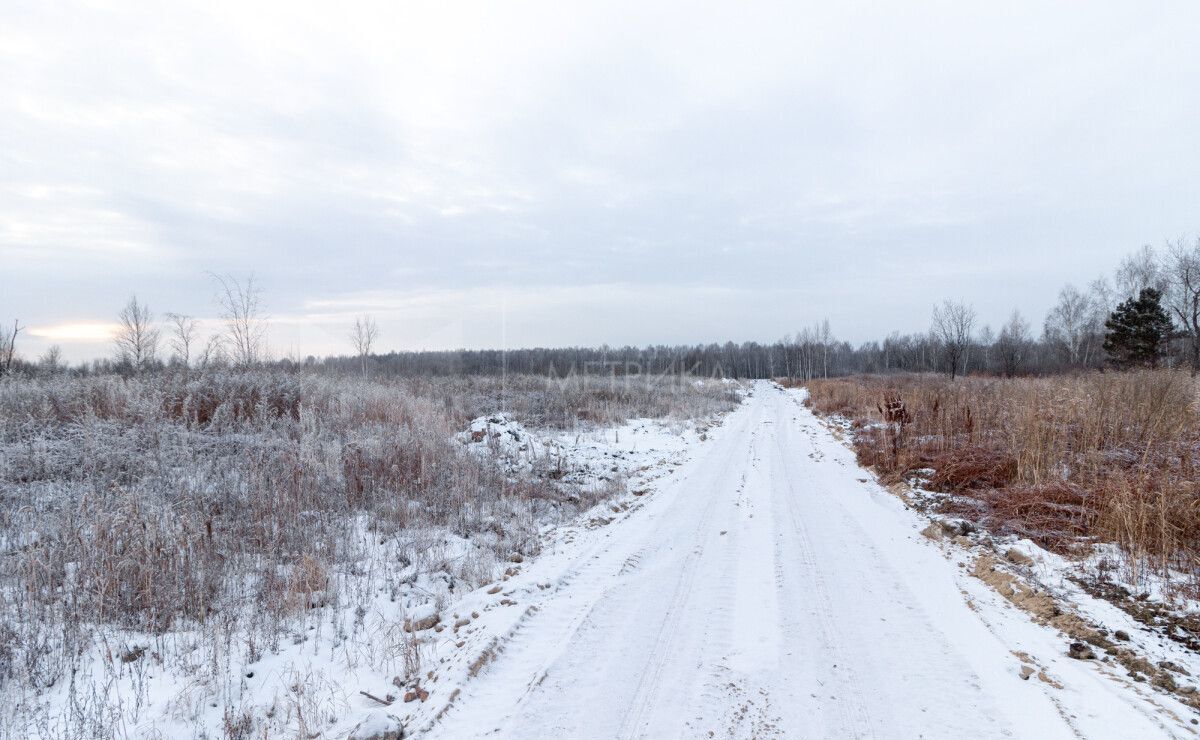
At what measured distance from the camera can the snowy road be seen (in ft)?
9.52

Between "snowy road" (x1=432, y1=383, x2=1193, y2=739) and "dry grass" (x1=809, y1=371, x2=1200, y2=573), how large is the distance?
1.70m

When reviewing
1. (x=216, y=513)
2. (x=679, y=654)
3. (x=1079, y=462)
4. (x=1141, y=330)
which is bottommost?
(x=679, y=654)

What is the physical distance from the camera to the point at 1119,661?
349 cm

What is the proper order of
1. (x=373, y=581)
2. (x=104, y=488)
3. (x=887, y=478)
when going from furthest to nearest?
(x=887, y=478)
(x=104, y=488)
(x=373, y=581)

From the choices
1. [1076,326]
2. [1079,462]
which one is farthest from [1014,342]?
[1079,462]

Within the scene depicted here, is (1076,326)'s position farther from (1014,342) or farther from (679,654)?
(679,654)

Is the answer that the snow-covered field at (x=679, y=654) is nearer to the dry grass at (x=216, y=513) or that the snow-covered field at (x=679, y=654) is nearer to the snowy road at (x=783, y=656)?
the snowy road at (x=783, y=656)

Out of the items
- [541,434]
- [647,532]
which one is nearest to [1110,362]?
[541,434]

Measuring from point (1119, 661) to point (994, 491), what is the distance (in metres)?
4.51

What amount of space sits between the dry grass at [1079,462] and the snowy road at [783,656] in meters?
1.70

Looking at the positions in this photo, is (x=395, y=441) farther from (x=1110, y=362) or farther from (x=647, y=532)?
(x=1110, y=362)

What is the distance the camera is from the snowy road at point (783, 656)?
290cm

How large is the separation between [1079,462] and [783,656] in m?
6.72

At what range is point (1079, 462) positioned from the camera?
287 inches
